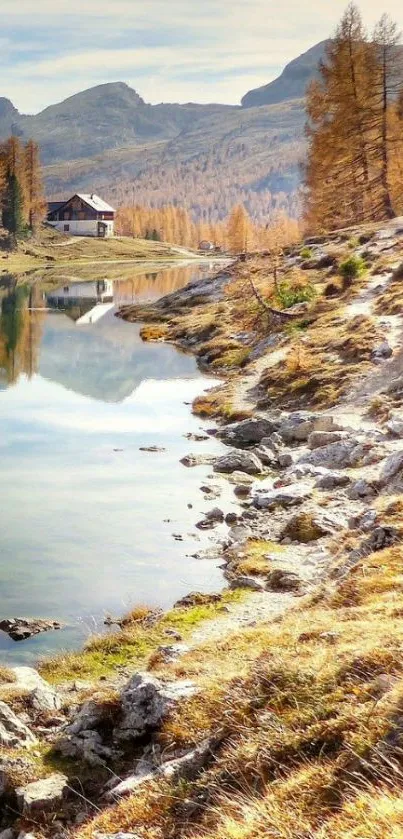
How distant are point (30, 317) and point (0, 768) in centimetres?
6961

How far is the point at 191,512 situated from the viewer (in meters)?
26.4

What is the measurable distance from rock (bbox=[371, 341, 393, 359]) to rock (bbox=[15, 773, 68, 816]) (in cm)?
3137

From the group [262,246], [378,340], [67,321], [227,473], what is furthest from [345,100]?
[227,473]

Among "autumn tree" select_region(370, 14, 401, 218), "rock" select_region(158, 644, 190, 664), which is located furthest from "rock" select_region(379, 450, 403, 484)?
"autumn tree" select_region(370, 14, 401, 218)

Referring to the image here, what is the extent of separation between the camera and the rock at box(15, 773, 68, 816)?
11414 mm

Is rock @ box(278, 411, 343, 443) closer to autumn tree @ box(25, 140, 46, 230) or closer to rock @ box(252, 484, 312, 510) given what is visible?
rock @ box(252, 484, 312, 510)

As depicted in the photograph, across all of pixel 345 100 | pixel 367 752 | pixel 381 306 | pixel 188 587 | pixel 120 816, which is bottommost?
pixel 188 587

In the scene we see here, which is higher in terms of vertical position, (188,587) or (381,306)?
(381,306)

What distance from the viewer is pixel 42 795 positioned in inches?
456

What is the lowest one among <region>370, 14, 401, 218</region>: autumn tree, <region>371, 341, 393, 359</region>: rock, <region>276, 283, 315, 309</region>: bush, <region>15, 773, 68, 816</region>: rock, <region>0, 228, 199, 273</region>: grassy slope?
<region>15, 773, 68, 816</region>: rock

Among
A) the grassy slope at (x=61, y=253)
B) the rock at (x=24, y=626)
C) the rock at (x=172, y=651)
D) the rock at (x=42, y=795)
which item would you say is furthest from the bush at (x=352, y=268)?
the grassy slope at (x=61, y=253)

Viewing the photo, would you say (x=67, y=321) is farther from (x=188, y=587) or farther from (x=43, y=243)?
(x=43, y=243)

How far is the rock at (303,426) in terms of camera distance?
3303 centimetres

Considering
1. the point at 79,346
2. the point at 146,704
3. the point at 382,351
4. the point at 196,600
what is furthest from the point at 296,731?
the point at 79,346
